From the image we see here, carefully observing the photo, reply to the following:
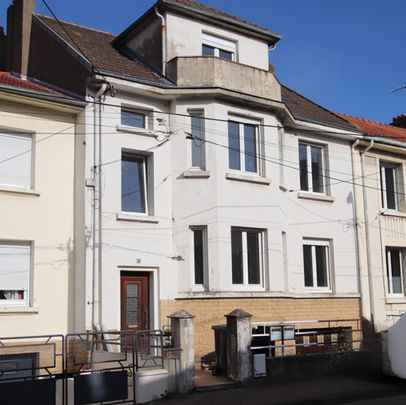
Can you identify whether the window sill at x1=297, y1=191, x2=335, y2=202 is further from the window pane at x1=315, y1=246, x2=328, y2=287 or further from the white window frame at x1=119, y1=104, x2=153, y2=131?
the white window frame at x1=119, y1=104, x2=153, y2=131

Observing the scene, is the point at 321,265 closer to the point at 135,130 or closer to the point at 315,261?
the point at 315,261

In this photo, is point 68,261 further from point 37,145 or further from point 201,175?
point 201,175

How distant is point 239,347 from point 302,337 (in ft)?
16.7

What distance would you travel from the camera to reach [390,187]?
71.7 feet

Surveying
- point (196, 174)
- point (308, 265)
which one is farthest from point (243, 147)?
point (308, 265)

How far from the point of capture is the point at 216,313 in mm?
15930

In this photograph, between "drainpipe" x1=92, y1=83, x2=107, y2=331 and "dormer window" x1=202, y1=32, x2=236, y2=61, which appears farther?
"dormer window" x1=202, y1=32, x2=236, y2=61

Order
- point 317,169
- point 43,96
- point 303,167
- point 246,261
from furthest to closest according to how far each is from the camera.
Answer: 1. point 317,169
2. point 303,167
3. point 246,261
4. point 43,96

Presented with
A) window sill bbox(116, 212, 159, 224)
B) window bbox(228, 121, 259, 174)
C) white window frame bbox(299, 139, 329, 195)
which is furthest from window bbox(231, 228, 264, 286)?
white window frame bbox(299, 139, 329, 195)

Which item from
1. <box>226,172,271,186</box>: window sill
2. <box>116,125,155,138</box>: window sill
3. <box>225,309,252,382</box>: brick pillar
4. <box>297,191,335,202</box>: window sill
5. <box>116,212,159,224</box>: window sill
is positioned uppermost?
<box>116,125,155,138</box>: window sill

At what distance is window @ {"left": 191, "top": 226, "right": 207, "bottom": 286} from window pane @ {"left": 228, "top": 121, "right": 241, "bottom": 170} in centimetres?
205

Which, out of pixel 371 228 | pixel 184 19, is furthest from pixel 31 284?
pixel 371 228

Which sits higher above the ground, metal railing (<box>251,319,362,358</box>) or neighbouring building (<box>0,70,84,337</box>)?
neighbouring building (<box>0,70,84,337</box>)

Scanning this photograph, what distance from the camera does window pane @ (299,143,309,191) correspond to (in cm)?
1952
